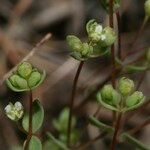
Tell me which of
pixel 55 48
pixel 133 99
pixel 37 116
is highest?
pixel 55 48

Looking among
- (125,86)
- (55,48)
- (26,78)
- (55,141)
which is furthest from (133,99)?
(55,48)

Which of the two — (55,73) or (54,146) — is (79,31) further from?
(54,146)

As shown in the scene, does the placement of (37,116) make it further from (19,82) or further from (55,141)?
(55,141)

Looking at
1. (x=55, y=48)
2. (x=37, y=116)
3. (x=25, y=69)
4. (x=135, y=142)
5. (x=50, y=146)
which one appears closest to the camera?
(x=25, y=69)

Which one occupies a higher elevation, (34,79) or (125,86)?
(34,79)

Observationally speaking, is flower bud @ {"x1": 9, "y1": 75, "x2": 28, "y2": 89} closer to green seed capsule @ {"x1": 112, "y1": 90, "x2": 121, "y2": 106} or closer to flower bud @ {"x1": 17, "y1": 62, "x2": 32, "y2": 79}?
→ flower bud @ {"x1": 17, "y1": 62, "x2": 32, "y2": 79}

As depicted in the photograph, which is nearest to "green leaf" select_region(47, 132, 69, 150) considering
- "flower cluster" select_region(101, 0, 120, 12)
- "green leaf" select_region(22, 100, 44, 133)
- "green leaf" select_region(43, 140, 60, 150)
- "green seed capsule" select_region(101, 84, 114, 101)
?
"green leaf" select_region(43, 140, 60, 150)

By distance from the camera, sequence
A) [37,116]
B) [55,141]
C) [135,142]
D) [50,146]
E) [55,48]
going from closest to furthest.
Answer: [37,116] < [135,142] < [55,141] < [50,146] < [55,48]

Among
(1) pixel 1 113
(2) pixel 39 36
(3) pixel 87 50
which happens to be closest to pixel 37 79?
(3) pixel 87 50
